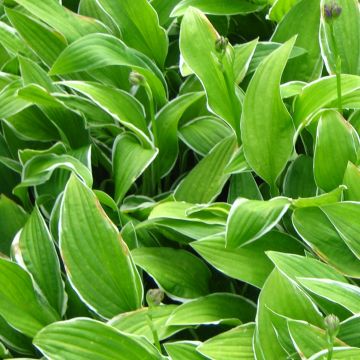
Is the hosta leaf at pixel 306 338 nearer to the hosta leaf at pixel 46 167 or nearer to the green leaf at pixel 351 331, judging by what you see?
the green leaf at pixel 351 331

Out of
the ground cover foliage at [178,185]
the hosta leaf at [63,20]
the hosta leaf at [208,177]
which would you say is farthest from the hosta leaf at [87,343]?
the hosta leaf at [63,20]

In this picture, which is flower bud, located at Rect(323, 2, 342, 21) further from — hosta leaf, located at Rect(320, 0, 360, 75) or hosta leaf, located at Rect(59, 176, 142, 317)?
hosta leaf, located at Rect(59, 176, 142, 317)

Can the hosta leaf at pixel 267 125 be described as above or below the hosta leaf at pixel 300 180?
above

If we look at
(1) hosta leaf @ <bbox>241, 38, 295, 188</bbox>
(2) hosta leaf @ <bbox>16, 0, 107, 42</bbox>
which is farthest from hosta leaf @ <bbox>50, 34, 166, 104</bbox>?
(1) hosta leaf @ <bbox>241, 38, 295, 188</bbox>

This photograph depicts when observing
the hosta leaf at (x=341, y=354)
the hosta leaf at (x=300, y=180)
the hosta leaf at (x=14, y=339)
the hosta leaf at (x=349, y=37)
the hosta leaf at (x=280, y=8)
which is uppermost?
the hosta leaf at (x=280, y=8)

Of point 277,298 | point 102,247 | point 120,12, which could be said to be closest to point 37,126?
point 120,12

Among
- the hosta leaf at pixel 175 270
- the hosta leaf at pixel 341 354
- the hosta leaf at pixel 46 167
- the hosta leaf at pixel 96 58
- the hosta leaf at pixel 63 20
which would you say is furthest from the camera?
the hosta leaf at pixel 63 20

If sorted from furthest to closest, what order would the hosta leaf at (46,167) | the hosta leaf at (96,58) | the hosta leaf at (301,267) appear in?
the hosta leaf at (96,58), the hosta leaf at (46,167), the hosta leaf at (301,267)
